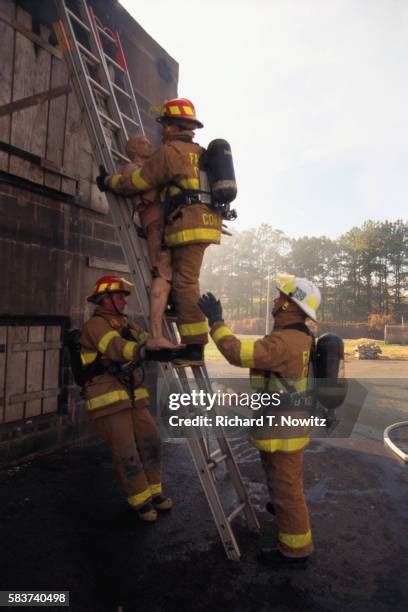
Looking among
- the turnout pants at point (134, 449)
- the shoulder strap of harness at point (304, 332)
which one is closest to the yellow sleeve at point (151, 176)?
the shoulder strap of harness at point (304, 332)

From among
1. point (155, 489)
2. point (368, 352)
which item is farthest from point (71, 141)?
point (368, 352)

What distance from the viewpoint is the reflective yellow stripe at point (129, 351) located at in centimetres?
356

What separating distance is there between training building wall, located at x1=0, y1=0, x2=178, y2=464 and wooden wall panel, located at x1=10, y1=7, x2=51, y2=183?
0.01m

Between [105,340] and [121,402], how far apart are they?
62 centimetres

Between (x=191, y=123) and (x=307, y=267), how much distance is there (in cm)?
5754

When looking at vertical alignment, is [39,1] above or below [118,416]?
above

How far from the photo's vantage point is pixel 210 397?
141 inches

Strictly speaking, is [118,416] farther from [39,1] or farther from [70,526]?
[39,1]

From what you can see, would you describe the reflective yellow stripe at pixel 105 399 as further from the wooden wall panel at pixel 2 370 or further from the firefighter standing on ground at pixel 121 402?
the wooden wall panel at pixel 2 370

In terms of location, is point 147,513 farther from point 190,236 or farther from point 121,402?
point 190,236

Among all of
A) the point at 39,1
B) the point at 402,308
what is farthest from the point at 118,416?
the point at 402,308

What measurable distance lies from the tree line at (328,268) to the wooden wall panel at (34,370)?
47.2m

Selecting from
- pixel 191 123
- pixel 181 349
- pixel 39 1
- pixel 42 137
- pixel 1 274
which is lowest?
pixel 181 349

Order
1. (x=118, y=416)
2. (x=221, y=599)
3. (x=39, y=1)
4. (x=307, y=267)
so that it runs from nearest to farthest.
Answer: (x=221, y=599), (x=118, y=416), (x=39, y=1), (x=307, y=267)
